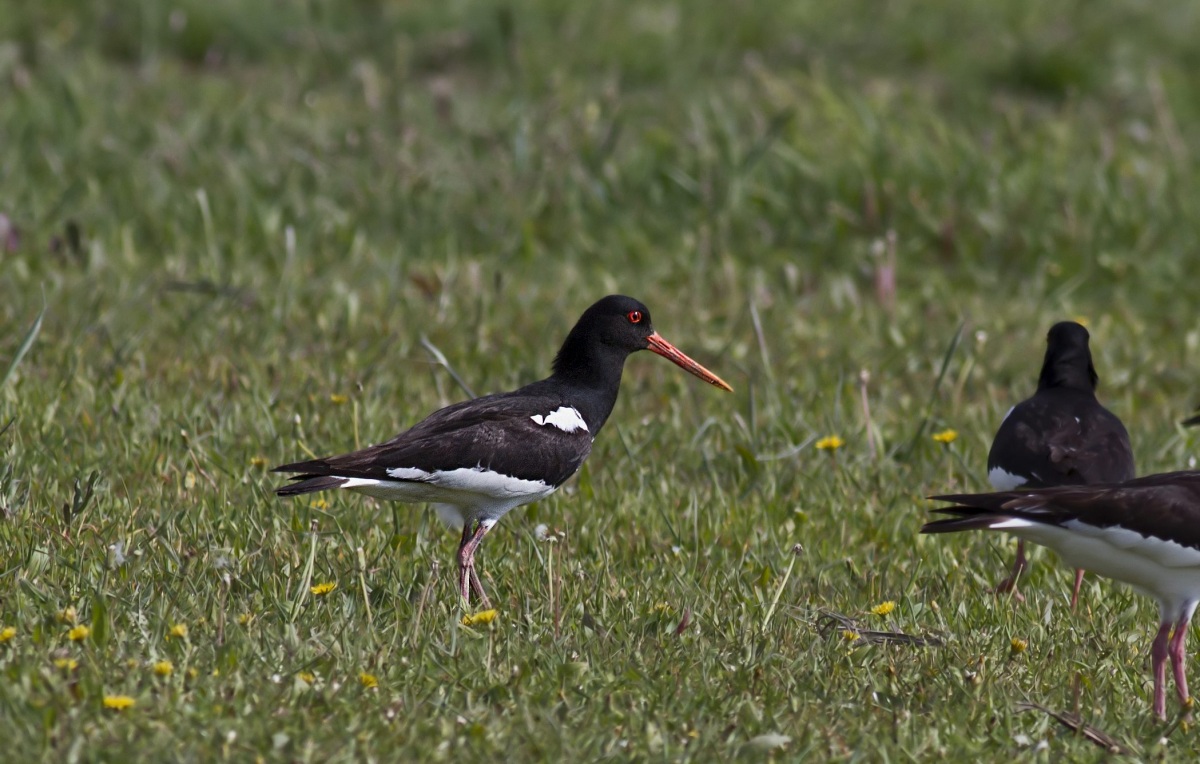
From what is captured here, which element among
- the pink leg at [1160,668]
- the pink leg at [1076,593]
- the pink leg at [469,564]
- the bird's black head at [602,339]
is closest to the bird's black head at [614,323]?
the bird's black head at [602,339]

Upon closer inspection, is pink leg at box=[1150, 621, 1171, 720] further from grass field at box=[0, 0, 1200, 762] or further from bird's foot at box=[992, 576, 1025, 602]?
bird's foot at box=[992, 576, 1025, 602]

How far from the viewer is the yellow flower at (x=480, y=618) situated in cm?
438

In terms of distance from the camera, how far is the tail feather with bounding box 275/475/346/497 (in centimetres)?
480

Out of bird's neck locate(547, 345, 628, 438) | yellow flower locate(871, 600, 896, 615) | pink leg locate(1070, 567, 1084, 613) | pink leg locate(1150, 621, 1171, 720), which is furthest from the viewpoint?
bird's neck locate(547, 345, 628, 438)

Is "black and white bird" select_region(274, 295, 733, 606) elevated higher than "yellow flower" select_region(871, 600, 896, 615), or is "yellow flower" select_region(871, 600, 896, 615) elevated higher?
"black and white bird" select_region(274, 295, 733, 606)

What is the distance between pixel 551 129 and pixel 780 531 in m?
4.86

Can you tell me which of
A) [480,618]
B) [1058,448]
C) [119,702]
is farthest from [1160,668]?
[119,702]

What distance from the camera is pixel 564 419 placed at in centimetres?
556

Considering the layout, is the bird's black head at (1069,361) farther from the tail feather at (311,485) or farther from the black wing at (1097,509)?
the tail feather at (311,485)

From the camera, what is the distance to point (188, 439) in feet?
19.3

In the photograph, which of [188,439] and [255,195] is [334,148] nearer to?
[255,195]

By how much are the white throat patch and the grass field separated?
1.24ft

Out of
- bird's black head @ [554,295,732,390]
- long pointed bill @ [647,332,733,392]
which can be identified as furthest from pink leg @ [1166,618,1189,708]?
bird's black head @ [554,295,732,390]

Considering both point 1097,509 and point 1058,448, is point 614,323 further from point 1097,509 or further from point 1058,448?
point 1097,509
